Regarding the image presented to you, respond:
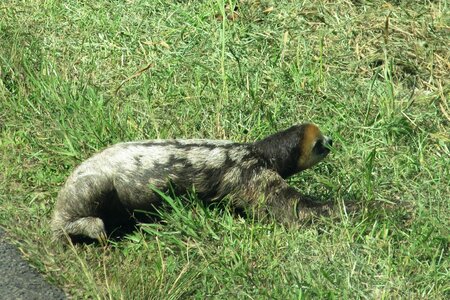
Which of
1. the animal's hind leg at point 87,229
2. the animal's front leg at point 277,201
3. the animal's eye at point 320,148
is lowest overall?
the animal's front leg at point 277,201

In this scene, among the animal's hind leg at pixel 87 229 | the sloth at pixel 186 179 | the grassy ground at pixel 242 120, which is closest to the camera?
the grassy ground at pixel 242 120

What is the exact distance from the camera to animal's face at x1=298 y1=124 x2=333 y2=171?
7520 millimetres

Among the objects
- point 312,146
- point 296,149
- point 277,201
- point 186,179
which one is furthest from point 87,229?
point 312,146

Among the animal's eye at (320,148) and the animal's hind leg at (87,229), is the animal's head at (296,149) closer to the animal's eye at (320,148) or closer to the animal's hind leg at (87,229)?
the animal's eye at (320,148)

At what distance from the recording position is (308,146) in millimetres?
7516

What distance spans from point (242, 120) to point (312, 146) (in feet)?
2.96

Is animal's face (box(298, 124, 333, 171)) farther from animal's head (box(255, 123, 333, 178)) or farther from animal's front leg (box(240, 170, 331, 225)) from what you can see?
animal's front leg (box(240, 170, 331, 225))

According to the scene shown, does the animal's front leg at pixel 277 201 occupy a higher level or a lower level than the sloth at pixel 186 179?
lower

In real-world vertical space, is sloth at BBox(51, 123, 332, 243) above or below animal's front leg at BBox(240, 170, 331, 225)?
above

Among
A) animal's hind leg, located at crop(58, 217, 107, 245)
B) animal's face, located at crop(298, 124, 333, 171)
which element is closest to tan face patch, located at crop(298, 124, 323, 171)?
animal's face, located at crop(298, 124, 333, 171)

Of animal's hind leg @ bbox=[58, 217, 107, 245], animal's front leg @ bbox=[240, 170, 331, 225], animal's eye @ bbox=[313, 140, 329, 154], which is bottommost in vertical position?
animal's front leg @ bbox=[240, 170, 331, 225]

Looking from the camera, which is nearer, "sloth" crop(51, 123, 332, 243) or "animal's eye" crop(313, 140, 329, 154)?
"sloth" crop(51, 123, 332, 243)

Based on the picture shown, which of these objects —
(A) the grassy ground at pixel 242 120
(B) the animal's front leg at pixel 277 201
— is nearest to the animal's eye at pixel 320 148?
(A) the grassy ground at pixel 242 120

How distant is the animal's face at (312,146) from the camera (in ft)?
24.7
